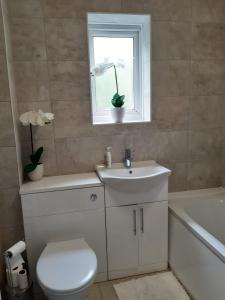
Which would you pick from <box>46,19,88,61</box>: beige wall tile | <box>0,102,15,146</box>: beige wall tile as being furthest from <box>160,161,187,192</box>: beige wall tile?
<box>0,102,15,146</box>: beige wall tile

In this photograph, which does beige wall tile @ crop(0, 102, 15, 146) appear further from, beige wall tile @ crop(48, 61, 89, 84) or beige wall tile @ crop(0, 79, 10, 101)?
beige wall tile @ crop(48, 61, 89, 84)

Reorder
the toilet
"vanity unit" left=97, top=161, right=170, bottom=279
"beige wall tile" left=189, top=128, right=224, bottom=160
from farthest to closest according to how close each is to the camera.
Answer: "beige wall tile" left=189, top=128, right=224, bottom=160, "vanity unit" left=97, top=161, right=170, bottom=279, the toilet

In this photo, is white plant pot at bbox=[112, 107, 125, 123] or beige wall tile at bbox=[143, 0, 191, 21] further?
white plant pot at bbox=[112, 107, 125, 123]

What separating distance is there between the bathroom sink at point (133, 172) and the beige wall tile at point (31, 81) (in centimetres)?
74

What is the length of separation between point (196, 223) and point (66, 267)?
3.14 ft

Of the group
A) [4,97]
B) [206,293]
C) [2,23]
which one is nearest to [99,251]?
[206,293]

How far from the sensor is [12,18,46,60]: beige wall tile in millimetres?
1853

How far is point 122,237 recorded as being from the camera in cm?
197

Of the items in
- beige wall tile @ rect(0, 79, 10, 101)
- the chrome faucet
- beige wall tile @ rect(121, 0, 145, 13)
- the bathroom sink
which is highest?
beige wall tile @ rect(121, 0, 145, 13)

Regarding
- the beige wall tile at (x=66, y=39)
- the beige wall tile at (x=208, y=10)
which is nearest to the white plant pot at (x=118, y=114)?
the beige wall tile at (x=66, y=39)

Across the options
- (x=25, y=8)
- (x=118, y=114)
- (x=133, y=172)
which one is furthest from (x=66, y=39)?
(x=133, y=172)

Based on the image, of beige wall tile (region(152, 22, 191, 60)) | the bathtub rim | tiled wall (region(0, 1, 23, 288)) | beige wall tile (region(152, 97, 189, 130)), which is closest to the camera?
the bathtub rim

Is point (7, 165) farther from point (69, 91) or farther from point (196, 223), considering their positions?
point (196, 223)

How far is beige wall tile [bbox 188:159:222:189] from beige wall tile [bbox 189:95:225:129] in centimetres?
35
